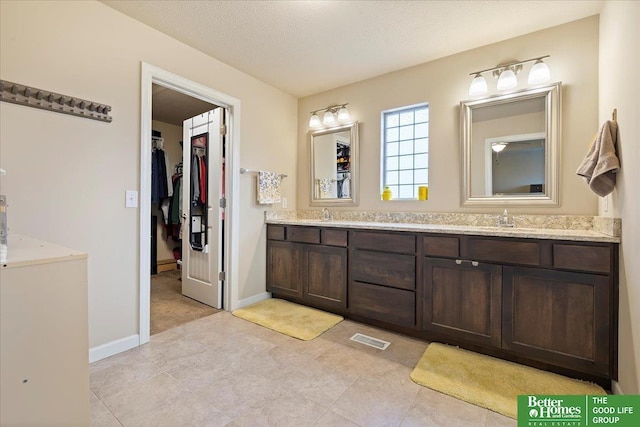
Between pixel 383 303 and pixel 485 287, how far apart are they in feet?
2.63

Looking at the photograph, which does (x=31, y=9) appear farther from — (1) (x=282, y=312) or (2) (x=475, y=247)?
(2) (x=475, y=247)

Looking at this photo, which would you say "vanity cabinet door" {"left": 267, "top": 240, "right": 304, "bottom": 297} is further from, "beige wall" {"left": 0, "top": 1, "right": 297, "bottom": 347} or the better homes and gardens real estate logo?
the better homes and gardens real estate logo

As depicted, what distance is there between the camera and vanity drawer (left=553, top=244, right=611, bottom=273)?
1.66 m

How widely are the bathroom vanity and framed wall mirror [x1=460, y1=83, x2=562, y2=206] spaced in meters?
0.47

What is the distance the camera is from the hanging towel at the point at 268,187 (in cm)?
316

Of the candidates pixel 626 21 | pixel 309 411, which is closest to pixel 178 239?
pixel 309 411

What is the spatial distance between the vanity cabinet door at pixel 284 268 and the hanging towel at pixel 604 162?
2307 mm

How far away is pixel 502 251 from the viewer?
196cm

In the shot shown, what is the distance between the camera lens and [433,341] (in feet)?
7.51

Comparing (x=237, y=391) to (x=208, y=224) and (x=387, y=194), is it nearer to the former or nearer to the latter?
(x=208, y=224)

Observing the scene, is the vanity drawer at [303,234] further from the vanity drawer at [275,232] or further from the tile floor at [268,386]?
the tile floor at [268,386]

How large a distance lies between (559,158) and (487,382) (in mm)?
1720

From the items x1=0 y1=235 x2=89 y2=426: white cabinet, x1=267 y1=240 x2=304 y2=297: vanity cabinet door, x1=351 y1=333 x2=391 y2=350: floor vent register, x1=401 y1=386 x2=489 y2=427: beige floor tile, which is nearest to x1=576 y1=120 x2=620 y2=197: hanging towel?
x1=401 y1=386 x2=489 y2=427: beige floor tile

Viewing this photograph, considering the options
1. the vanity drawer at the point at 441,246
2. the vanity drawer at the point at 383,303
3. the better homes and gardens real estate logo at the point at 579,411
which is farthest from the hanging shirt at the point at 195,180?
the better homes and gardens real estate logo at the point at 579,411
